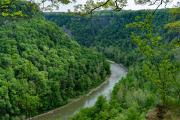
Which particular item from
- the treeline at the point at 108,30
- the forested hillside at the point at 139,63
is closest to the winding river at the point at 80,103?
the forested hillside at the point at 139,63

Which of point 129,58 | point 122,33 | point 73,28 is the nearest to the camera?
point 129,58

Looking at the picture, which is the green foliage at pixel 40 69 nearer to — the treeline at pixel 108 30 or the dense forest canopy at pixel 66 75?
the dense forest canopy at pixel 66 75

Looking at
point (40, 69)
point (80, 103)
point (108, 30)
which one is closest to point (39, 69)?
point (40, 69)

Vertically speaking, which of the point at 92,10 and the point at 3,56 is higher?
A: the point at 92,10

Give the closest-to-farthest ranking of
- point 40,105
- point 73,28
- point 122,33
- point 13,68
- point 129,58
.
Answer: point 40,105
point 13,68
point 129,58
point 122,33
point 73,28

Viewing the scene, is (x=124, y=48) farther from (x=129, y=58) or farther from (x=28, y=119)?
(x=28, y=119)

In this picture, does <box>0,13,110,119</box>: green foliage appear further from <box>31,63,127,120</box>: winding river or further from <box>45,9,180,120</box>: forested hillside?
<box>45,9,180,120</box>: forested hillside

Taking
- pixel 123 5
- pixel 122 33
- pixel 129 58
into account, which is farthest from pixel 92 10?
pixel 122 33
